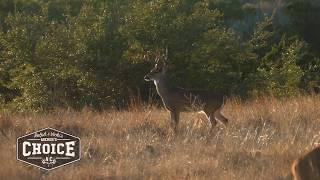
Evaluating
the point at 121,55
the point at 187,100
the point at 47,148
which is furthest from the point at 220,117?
the point at 121,55

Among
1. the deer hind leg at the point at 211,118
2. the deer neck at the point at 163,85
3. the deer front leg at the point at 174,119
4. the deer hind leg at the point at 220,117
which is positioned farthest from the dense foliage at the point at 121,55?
the deer hind leg at the point at 220,117

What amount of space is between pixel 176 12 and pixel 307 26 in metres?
20.3

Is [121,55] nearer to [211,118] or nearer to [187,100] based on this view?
[187,100]

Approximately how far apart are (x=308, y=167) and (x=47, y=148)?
2492mm

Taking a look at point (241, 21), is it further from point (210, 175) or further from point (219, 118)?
point (210, 175)

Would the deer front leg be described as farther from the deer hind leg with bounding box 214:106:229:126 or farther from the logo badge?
the logo badge

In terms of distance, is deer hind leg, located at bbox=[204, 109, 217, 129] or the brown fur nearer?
deer hind leg, located at bbox=[204, 109, 217, 129]

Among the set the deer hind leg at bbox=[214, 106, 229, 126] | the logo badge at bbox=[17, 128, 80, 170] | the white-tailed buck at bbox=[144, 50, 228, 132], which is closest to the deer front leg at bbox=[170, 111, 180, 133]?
the white-tailed buck at bbox=[144, 50, 228, 132]

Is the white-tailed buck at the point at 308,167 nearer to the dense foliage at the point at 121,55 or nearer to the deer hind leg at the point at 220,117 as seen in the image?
the deer hind leg at the point at 220,117

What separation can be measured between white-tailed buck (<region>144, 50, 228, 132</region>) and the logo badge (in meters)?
4.45

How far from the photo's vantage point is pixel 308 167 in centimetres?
630

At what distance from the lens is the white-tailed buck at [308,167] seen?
20.3ft

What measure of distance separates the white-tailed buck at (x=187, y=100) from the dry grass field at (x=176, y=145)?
23 centimetres

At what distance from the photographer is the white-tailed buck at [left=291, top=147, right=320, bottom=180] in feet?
20.3
